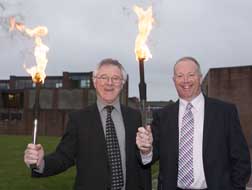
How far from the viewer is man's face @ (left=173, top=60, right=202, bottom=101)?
4391mm

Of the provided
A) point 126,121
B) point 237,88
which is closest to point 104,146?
point 126,121

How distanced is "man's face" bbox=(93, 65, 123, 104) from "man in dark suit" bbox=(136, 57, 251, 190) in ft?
1.63

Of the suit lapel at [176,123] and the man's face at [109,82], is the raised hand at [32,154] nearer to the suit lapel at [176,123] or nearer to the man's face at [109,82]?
the man's face at [109,82]

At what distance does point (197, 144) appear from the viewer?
171 inches

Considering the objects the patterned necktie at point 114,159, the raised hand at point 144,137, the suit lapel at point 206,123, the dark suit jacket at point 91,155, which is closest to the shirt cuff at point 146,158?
the dark suit jacket at point 91,155

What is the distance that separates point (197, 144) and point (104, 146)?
84cm

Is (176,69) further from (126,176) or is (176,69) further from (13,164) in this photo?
(13,164)

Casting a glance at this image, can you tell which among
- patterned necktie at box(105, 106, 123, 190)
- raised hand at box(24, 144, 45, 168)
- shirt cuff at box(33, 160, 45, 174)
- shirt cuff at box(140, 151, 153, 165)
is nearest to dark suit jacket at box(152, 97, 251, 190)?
shirt cuff at box(140, 151, 153, 165)

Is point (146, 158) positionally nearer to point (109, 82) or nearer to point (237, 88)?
point (109, 82)

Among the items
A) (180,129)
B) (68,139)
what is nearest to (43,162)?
(68,139)

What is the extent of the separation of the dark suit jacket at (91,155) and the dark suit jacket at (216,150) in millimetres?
237

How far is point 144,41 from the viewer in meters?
3.99

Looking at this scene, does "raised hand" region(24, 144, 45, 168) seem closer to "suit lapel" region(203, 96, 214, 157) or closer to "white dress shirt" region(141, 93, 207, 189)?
"white dress shirt" region(141, 93, 207, 189)

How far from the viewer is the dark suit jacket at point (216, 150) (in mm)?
4305
